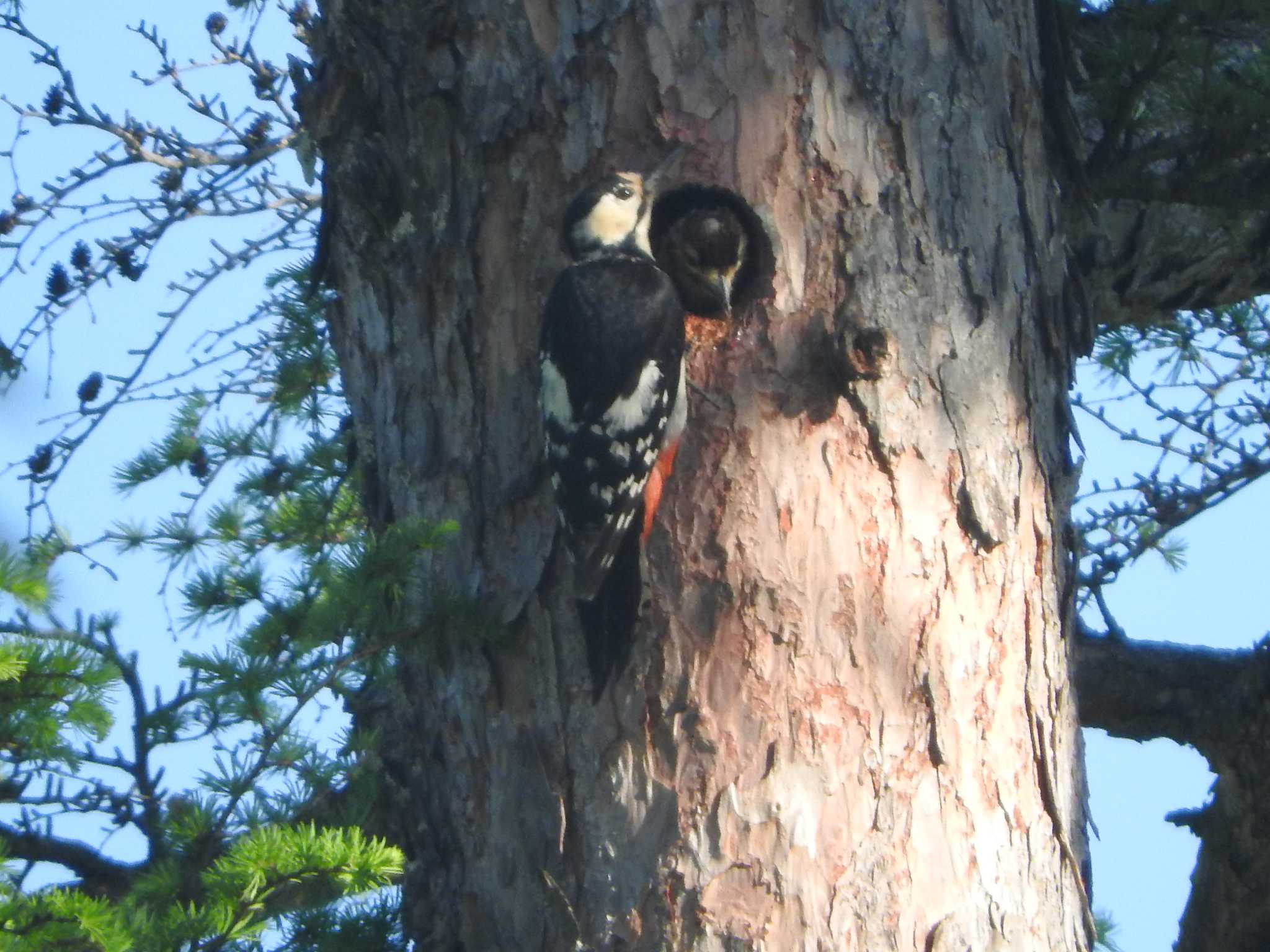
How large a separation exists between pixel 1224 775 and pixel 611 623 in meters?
1.84

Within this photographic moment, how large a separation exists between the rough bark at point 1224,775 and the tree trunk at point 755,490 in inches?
30.3

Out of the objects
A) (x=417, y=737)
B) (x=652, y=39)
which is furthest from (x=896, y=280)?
(x=417, y=737)

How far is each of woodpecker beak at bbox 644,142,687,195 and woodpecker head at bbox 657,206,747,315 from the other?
148mm

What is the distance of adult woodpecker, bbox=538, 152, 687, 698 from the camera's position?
9.14 feet

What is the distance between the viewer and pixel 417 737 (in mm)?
3137

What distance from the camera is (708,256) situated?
3.20 meters

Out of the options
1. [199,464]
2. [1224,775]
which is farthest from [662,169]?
[1224,775]

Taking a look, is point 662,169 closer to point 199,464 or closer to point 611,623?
point 611,623

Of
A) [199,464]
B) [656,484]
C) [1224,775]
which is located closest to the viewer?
[656,484]

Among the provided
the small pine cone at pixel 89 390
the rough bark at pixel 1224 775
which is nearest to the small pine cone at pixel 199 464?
the small pine cone at pixel 89 390

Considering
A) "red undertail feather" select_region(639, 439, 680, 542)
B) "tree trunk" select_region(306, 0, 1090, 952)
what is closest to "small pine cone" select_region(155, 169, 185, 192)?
"tree trunk" select_region(306, 0, 1090, 952)

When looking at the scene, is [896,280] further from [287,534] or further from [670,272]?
[287,534]

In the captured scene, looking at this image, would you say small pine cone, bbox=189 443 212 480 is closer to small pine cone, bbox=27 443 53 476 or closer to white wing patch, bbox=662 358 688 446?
small pine cone, bbox=27 443 53 476

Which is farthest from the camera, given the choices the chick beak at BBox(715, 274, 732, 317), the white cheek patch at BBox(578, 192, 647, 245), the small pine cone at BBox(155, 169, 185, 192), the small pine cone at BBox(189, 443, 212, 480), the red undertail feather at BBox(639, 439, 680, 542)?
the small pine cone at BBox(155, 169, 185, 192)
